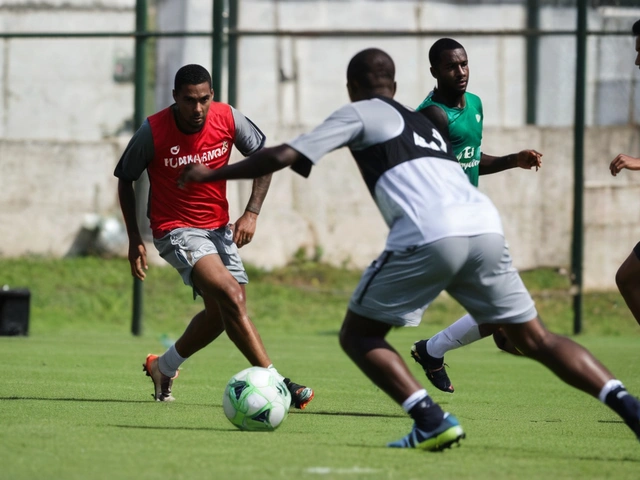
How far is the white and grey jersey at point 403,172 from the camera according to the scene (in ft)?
16.7

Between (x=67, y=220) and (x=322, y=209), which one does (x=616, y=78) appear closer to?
(x=322, y=209)

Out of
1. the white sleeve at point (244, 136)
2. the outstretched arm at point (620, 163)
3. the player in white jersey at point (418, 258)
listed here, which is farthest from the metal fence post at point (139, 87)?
the player in white jersey at point (418, 258)

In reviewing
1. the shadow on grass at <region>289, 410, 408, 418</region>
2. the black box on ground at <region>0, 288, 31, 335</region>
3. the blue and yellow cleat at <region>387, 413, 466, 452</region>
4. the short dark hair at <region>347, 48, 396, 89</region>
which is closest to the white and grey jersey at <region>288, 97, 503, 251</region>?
the short dark hair at <region>347, 48, 396, 89</region>

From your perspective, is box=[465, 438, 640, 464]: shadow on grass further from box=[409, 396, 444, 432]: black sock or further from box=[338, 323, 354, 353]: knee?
box=[338, 323, 354, 353]: knee

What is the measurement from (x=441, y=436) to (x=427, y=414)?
0.12 m

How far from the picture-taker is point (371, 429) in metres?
6.21

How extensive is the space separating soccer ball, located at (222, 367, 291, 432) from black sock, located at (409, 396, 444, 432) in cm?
110

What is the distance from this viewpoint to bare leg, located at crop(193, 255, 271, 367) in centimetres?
686

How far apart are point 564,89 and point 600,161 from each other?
1462 millimetres

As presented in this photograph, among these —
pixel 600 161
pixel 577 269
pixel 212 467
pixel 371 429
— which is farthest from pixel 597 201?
pixel 212 467

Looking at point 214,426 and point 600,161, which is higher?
point 600,161

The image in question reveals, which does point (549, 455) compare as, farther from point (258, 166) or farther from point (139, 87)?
point (139, 87)

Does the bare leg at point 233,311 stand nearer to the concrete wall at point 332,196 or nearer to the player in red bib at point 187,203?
the player in red bib at point 187,203

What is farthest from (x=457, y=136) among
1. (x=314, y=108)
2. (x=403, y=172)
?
(x=314, y=108)
